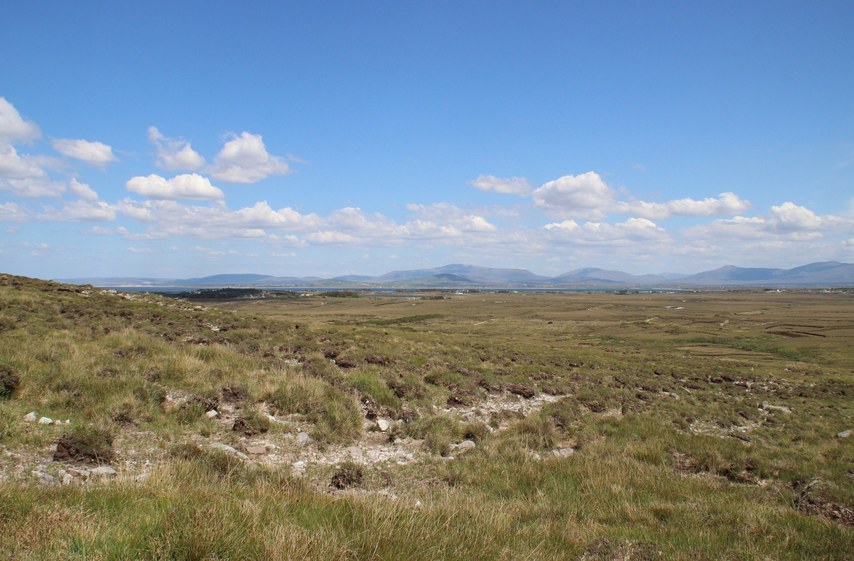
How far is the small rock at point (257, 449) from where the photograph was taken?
9220 mm

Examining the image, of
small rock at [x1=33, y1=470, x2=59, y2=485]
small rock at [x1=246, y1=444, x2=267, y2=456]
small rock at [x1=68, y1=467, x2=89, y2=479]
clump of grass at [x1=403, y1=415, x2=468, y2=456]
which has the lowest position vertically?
clump of grass at [x1=403, y1=415, x2=468, y2=456]

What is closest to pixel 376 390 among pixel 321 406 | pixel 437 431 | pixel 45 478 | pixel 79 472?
pixel 321 406

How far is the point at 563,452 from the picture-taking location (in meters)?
11.7

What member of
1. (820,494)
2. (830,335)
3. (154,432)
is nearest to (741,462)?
(820,494)

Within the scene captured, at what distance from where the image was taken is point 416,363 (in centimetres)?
2097

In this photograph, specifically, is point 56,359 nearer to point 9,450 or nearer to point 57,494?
point 9,450

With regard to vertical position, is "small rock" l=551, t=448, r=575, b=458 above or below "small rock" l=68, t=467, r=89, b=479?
below

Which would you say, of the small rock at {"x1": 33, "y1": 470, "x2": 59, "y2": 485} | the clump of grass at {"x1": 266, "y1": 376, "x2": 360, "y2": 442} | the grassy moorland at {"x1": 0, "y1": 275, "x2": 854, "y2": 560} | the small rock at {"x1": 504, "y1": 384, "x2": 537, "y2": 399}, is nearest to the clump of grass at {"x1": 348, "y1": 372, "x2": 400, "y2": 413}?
the grassy moorland at {"x1": 0, "y1": 275, "x2": 854, "y2": 560}

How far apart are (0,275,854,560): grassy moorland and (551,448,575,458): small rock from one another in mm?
58

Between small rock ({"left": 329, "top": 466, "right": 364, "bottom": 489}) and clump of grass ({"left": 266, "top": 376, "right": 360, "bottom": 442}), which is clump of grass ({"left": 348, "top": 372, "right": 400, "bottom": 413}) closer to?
clump of grass ({"left": 266, "top": 376, "right": 360, "bottom": 442})

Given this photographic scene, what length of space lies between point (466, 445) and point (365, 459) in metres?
2.97

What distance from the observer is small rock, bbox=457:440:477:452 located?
11.2 m

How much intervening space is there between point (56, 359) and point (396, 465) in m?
10.1

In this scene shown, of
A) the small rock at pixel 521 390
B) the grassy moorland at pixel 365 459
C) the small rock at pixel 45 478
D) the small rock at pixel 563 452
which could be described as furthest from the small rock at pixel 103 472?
the small rock at pixel 521 390
